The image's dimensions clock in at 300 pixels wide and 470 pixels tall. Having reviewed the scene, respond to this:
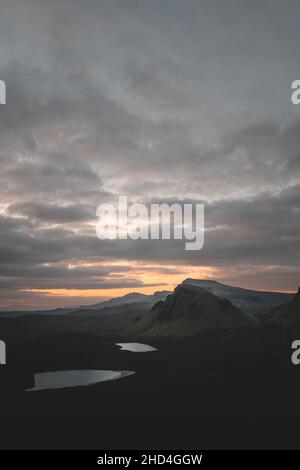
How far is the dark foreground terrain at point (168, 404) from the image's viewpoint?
54.4 meters

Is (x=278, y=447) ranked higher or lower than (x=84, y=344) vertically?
higher

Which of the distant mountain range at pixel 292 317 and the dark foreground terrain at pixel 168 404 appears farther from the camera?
the distant mountain range at pixel 292 317

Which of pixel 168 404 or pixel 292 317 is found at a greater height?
pixel 292 317

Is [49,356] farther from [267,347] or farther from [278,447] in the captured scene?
[278,447]

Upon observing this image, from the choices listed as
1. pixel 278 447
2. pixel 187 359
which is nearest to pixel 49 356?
pixel 187 359

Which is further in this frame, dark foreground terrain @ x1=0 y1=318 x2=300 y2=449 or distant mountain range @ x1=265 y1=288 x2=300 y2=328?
distant mountain range @ x1=265 y1=288 x2=300 y2=328

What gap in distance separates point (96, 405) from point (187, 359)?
61444mm

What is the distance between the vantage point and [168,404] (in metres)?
72.2

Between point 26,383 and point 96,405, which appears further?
point 26,383

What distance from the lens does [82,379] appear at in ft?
348

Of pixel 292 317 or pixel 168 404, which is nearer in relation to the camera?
pixel 168 404

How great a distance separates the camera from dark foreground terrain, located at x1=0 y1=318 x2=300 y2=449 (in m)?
54.4
